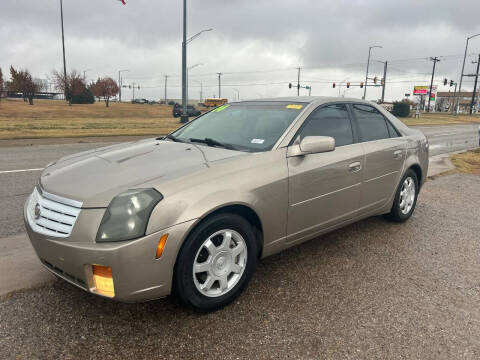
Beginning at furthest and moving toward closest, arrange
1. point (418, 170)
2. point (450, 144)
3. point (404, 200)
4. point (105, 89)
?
point (105, 89)
point (450, 144)
point (418, 170)
point (404, 200)

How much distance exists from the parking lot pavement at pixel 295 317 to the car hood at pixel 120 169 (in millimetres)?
841

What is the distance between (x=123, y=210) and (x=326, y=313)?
62.8 inches

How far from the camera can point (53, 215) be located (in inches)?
98.7

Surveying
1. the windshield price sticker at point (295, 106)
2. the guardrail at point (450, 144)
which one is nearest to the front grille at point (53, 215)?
the windshield price sticker at point (295, 106)

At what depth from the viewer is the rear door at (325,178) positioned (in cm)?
319

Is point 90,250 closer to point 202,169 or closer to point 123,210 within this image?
point 123,210

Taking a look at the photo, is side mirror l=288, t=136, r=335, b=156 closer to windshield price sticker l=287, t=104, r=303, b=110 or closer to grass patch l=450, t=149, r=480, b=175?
windshield price sticker l=287, t=104, r=303, b=110

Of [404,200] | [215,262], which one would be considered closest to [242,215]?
[215,262]

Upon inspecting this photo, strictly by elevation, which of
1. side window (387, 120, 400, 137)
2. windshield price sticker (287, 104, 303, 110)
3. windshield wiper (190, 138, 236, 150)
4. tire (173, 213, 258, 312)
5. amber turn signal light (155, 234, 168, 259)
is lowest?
tire (173, 213, 258, 312)

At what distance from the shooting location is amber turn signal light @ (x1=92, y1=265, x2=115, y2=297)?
230cm

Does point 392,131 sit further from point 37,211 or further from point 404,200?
point 37,211

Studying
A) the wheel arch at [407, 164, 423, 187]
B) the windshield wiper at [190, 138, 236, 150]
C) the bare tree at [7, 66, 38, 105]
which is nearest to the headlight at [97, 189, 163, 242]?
the windshield wiper at [190, 138, 236, 150]

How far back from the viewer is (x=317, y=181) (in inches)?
131

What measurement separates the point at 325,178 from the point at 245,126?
890mm
